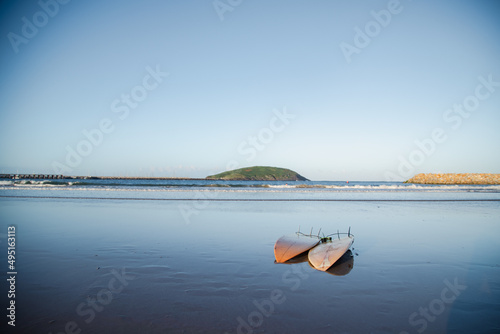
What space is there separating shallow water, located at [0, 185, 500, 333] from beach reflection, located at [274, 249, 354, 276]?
0.22 feet

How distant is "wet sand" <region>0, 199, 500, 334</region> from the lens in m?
3.47

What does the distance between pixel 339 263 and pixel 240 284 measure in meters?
2.35

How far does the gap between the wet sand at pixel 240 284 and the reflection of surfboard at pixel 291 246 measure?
0.83 feet

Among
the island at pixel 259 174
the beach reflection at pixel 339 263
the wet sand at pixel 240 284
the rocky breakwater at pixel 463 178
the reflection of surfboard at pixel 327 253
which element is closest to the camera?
the wet sand at pixel 240 284

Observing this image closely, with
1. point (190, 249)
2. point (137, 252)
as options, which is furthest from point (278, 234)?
point (137, 252)

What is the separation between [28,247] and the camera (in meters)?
6.91

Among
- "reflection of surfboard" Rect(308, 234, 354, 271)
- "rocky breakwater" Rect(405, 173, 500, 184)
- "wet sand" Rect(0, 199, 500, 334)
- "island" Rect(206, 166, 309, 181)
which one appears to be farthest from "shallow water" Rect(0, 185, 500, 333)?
"island" Rect(206, 166, 309, 181)

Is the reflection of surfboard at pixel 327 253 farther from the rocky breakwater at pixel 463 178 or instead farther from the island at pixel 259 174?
the island at pixel 259 174

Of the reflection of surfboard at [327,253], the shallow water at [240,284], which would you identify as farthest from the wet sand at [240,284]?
the reflection of surfboard at [327,253]

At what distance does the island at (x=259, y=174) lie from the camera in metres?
96.7

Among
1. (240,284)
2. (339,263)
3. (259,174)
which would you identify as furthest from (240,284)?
(259,174)

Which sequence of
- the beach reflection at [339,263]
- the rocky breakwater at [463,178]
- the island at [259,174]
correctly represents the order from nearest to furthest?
the beach reflection at [339,263] < the rocky breakwater at [463,178] < the island at [259,174]

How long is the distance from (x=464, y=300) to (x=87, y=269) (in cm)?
632

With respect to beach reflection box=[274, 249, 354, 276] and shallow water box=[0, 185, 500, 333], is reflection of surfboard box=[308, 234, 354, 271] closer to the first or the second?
beach reflection box=[274, 249, 354, 276]
